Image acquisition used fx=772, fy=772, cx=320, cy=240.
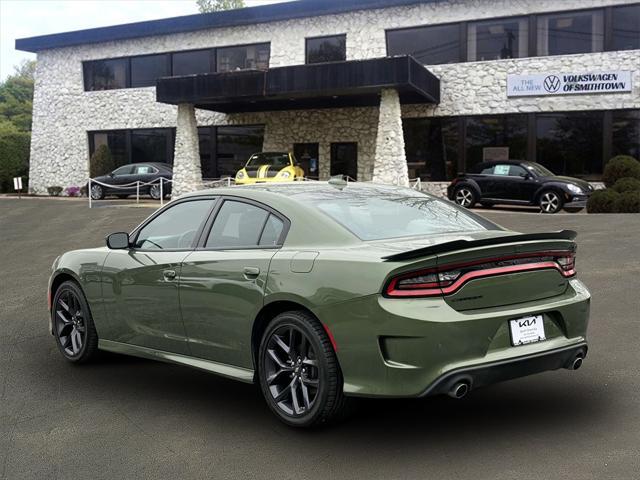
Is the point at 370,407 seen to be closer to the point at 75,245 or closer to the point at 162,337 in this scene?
the point at 162,337

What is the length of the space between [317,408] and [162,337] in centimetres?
164

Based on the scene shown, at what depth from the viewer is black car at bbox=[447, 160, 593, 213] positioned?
21094 mm

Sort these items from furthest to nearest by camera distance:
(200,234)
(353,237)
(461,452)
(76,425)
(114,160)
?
(114,160) → (200,234) → (76,425) → (353,237) → (461,452)

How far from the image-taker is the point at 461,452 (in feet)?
14.1

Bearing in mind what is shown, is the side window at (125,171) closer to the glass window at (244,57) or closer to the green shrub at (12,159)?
the glass window at (244,57)

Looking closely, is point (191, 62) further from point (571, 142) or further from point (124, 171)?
point (571, 142)

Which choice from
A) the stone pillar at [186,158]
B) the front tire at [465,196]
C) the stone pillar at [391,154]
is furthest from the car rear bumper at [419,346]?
the stone pillar at [186,158]

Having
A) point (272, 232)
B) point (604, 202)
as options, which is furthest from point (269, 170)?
point (272, 232)

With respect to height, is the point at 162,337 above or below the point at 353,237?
below

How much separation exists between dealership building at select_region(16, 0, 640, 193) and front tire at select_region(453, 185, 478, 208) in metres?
2.18

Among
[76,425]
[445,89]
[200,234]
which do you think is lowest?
[76,425]

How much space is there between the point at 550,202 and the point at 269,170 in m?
9.20

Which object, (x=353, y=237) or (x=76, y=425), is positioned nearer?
(x=353, y=237)

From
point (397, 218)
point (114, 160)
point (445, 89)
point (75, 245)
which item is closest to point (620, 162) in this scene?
point (445, 89)
